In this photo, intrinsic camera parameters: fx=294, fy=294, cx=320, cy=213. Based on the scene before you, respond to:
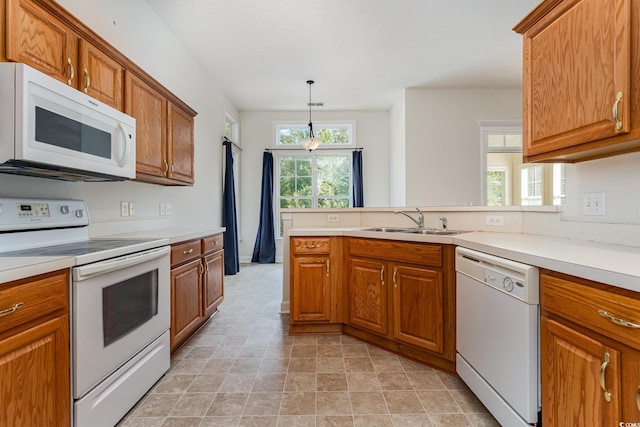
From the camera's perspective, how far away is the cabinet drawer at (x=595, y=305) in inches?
32.1

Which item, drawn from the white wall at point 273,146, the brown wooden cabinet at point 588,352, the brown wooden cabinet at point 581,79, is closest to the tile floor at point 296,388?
the brown wooden cabinet at point 588,352

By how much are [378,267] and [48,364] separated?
1.83 meters

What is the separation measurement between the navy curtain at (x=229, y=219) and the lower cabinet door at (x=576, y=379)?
169 inches

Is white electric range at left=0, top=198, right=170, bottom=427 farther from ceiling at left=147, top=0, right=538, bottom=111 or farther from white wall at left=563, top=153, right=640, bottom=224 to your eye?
white wall at left=563, top=153, right=640, bottom=224

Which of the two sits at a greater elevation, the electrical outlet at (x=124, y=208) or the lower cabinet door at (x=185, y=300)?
the electrical outlet at (x=124, y=208)

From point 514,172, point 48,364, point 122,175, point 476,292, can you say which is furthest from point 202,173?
point 514,172

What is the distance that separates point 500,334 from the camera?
1.34 metres

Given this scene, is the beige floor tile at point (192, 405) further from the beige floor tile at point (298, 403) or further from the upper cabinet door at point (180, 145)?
the upper cabinet door at point (180, 145)

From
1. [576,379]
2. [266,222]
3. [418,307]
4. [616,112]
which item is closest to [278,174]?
[266,222]

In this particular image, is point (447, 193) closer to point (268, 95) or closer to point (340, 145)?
point (340, 145)

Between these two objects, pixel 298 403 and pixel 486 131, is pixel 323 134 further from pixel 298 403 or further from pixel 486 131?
pixel 298 403

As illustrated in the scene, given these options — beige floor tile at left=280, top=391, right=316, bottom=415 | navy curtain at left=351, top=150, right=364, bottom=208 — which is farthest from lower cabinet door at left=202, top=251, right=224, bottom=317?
navy curtain at left=351, top=150, right=364, bottom=208

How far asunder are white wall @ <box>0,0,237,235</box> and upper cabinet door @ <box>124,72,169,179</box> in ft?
1.03

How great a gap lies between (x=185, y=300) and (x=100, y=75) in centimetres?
154
